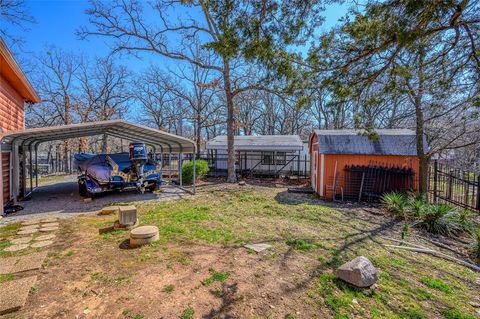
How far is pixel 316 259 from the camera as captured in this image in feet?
13.7

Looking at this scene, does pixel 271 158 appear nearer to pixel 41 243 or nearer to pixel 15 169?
pixel 15 169

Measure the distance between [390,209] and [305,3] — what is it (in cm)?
683

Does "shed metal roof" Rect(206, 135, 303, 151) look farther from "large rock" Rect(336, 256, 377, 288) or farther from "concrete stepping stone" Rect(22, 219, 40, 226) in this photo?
"large rock" Rect(336, 256, 377, 288)

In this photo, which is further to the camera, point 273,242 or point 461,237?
point 461,237

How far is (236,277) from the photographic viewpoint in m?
3.45

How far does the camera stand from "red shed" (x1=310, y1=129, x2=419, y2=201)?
31.8ft

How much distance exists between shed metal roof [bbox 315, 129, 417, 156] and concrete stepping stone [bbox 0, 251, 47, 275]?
940 cm

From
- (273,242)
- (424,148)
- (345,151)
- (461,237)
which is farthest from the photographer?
(345,151)

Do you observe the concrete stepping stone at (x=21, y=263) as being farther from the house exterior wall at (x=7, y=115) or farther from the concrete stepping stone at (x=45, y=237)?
the house exterior wall at (x=7, y=115)

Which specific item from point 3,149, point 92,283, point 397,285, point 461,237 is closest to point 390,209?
point 461,237

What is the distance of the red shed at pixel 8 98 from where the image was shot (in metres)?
6.49

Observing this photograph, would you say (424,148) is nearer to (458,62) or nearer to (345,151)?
(345,151)

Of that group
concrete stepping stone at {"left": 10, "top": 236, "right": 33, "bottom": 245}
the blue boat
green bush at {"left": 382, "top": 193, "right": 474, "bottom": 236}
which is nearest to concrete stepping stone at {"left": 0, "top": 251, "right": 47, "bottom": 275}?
concrete stepping stone at {"left": 10, "top": 236, "right": 33, "bottom": 245}

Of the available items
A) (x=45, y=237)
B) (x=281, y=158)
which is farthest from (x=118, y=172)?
(x=281, y=158)
